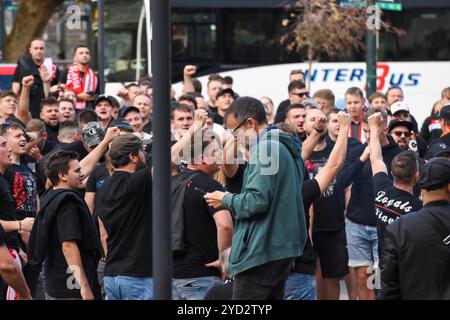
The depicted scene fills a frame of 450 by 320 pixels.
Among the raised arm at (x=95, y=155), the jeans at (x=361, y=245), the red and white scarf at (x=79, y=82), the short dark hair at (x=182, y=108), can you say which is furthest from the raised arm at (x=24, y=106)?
the jeans at (x=361, y=245)

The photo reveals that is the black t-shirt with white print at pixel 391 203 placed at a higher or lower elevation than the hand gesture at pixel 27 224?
higher

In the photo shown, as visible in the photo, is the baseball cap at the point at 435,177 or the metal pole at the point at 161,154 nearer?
the metal pole at the point at 161,154

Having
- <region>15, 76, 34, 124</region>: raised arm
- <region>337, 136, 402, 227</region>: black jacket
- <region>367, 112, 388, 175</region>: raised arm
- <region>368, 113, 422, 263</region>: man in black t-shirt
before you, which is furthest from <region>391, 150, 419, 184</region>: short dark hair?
<region>15, 76, 34, 124</region>: raised arm

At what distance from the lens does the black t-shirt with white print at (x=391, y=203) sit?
7820mm

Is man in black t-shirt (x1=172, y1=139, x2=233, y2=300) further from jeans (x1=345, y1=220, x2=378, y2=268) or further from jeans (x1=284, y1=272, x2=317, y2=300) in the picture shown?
jeans (x1=345, y1=220, x2=378, y2=268)

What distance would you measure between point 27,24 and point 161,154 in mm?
18608

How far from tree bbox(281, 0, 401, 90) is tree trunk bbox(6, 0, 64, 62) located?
529 centimetres

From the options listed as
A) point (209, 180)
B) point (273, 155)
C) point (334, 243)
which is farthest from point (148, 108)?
point (273, 155)

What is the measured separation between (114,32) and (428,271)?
62.3 ft

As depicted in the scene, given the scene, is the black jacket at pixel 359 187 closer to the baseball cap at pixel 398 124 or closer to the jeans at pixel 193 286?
the baseball cap at pixel 398 124

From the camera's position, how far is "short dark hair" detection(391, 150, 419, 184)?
25.5 feet

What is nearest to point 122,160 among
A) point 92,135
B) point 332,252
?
point 92,135
